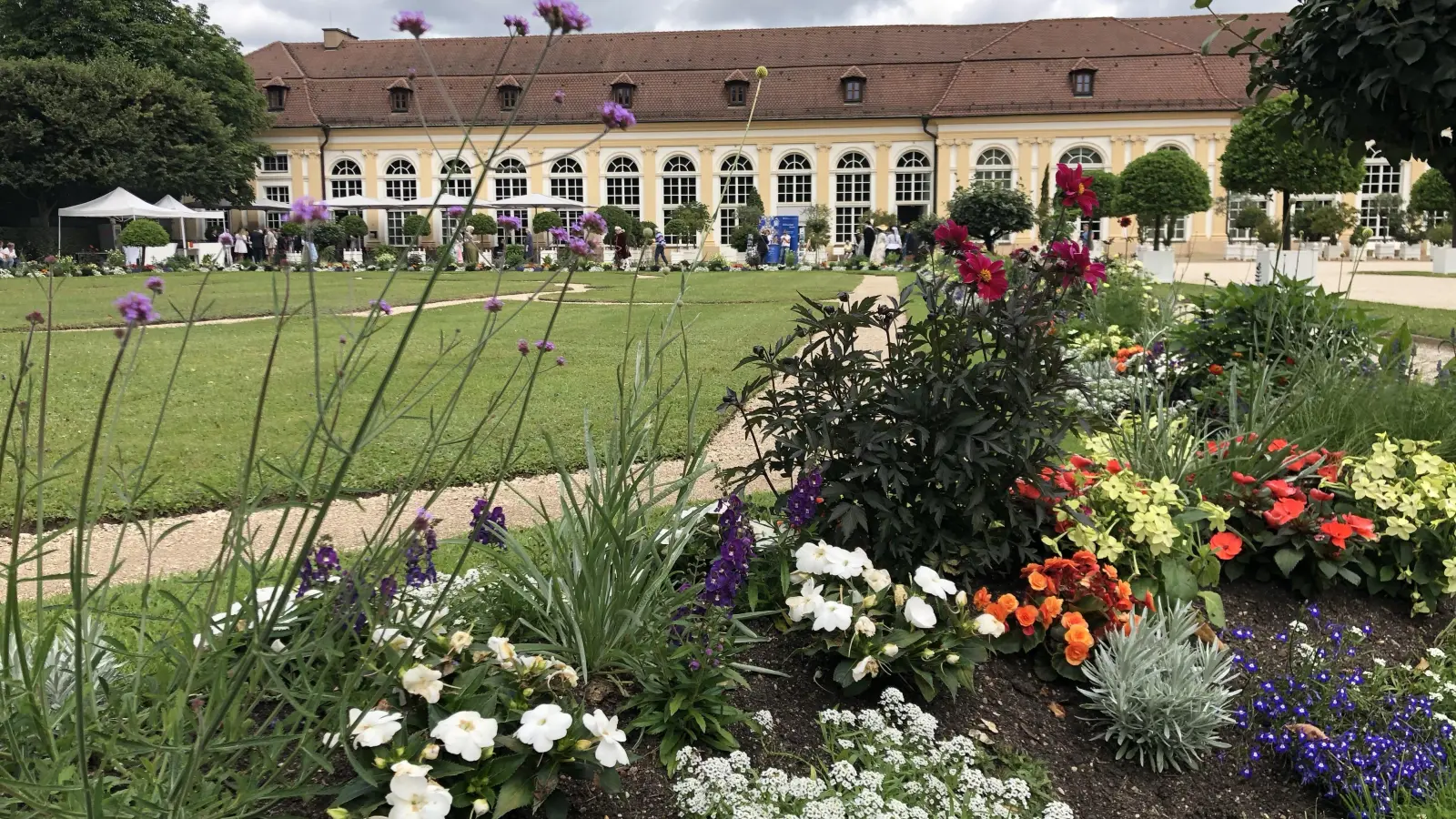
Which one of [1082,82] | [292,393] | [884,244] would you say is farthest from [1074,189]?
[1082,82]

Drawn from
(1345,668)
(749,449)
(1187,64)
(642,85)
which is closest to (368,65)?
(642,85)

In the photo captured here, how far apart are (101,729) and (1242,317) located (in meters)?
5.02

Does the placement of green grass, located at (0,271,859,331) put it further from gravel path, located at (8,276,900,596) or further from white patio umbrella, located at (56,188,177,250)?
gravel path, located at (8,276,900,596)

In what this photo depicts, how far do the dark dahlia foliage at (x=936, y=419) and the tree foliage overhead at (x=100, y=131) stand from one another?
112ft

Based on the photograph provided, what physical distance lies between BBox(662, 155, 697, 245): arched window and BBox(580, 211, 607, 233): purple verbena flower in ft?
125

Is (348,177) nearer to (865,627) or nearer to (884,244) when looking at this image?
(884,244)

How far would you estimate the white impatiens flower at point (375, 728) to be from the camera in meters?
1.58

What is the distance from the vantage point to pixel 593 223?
151cm

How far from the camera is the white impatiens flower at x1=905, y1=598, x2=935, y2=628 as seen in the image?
2.14m

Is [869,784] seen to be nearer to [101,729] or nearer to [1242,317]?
[101,729]

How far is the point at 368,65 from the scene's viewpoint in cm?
4119

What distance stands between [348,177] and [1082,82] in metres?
26.6

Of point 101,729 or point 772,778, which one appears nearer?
point 101,729

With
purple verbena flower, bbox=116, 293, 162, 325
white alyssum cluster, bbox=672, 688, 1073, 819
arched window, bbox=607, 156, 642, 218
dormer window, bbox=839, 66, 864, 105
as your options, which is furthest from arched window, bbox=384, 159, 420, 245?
purple verbena flower, bbox=116, 293, 162, 325
